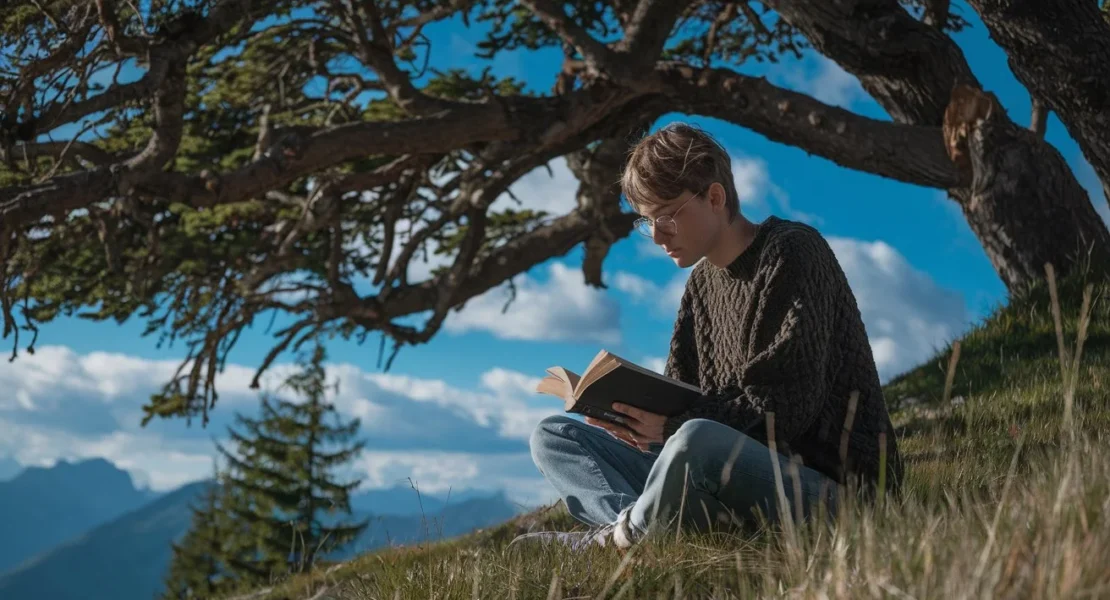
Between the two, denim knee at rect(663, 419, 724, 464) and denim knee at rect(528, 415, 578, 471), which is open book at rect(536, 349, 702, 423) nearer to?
denim knee at rect(663, 419, 724, 464)

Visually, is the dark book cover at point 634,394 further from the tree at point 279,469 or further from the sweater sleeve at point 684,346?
Result: the tree at point 279,469

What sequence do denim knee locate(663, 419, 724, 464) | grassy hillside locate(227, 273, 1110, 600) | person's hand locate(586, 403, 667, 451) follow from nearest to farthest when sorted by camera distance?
grassy hillside locate(227, 273, 1110, 600) < denim knee locate(663, 419, 724, 464) < person's hand locate(586, 403, 667, 451)

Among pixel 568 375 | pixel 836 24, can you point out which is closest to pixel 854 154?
pixel 836 24

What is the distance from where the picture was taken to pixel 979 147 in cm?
781

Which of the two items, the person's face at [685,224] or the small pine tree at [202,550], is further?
the small pine tree at [202,550]

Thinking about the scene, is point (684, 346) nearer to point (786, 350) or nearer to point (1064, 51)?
point (786, 350)

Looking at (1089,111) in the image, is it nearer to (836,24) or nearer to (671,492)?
(836,24)

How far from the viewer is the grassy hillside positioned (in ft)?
6.12

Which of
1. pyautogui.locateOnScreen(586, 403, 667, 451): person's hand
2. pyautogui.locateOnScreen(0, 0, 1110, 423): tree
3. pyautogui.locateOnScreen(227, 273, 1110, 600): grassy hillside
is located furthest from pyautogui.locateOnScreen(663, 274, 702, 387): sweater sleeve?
pyautogui.locateOnScreen(0, 0, 1110, 423): tree

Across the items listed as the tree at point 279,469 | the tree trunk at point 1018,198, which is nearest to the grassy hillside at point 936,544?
the tree trunk at point 1018,198

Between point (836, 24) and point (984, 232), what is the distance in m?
2.03

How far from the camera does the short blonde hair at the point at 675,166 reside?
3.28 m

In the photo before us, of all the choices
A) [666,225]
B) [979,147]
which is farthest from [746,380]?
[979,147]

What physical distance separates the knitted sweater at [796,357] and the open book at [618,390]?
62 millimetres
